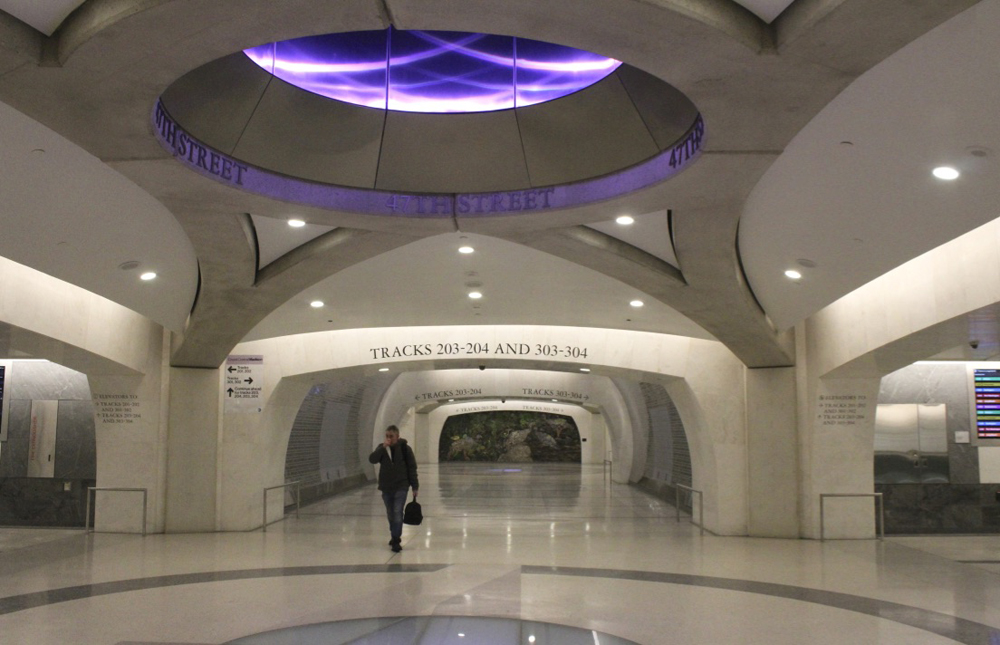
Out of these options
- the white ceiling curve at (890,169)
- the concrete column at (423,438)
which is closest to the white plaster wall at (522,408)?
the concrete column at (423,438)

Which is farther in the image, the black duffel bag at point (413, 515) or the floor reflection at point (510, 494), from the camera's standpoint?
the floor reflection at point (510, 494)

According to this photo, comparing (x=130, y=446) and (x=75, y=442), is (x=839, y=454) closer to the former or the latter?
(x=130, y=446)

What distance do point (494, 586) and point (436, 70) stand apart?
5.02 m

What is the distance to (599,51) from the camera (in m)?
4.83

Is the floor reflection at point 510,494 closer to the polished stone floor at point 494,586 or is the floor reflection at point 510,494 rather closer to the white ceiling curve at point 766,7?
the polished stone floor at point 494,586

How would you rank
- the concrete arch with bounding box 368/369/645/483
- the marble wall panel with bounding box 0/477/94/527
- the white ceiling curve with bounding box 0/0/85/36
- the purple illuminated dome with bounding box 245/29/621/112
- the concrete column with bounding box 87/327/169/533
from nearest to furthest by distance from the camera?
the white ceiling curve with bounding box 0/0/85/36 → the purple illuminated dome with bounding box 245/29/621/112 → the concrete column with bounding box 87/327/169/533 → the marble wall panel with bounding box 0/477/94/527 → the concrete arch with bounding box 368/369/645/483

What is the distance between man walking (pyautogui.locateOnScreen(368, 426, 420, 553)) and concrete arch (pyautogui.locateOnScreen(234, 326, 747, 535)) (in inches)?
170

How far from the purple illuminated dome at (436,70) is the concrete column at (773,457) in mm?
7665

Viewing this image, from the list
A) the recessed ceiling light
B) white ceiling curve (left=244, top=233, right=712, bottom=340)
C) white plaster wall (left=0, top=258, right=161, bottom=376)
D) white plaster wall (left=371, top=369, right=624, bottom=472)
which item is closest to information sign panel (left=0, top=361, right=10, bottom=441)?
white plaster wall (left=0, top=258, right=161, bottom=376)

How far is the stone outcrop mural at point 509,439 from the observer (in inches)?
1946

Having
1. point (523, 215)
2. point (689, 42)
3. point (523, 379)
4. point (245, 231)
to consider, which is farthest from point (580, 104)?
point (523, 379)

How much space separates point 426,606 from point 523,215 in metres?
3.76

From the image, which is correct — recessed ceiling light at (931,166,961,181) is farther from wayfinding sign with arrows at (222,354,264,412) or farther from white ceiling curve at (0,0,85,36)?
wayfinding sign with arrows at (222,354,264,412)

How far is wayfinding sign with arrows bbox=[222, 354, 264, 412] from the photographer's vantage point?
48.7 feet
